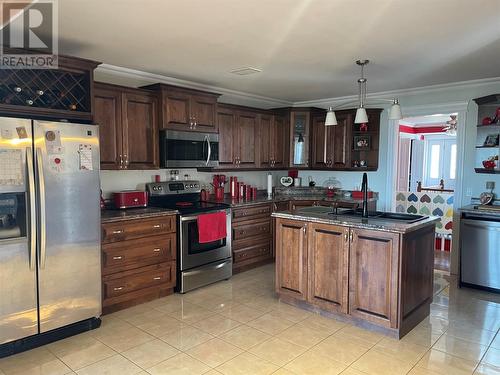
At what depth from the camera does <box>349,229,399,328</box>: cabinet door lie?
3.05 meters

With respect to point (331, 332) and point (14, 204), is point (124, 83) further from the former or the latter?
point (331, 332)

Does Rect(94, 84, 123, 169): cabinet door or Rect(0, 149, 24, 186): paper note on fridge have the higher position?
Rect(94, 84, 123, 169): cabinet door

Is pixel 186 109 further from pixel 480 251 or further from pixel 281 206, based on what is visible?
pixel 480 251

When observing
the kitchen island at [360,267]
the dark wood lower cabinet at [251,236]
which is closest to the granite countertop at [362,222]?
the kitchen island at [360,267]

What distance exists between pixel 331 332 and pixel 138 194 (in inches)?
96.4

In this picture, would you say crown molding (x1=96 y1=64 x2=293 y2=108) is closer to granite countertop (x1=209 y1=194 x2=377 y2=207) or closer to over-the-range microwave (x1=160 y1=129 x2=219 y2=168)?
over-the-range microwave (x1=160 y1=129 x2=219 y2=168)

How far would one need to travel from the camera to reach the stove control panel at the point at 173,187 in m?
4.50

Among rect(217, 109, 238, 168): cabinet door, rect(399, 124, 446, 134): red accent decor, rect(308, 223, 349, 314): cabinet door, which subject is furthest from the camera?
rect(399, 124, 446, 134): red accent decor

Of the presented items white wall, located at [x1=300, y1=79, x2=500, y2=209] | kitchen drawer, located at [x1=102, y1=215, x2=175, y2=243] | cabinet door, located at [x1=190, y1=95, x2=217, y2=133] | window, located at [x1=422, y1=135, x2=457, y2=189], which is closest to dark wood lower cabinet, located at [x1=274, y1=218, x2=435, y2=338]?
kitchen drawer, located at [x1=102, y1=215, x2=175, y2=243]

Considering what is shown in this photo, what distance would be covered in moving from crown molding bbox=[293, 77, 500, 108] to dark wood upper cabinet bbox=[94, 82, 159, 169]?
306 centimetres

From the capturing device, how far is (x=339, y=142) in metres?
5.82

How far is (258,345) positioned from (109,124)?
8.51 ft

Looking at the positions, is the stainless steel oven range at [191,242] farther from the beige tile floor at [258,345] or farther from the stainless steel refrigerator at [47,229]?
the stainless steel refrigerator at [47,229]

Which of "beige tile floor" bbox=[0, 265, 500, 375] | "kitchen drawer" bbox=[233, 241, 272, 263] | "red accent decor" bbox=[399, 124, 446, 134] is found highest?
"red accent decor" bbox=[399, 124, 446, 134]
